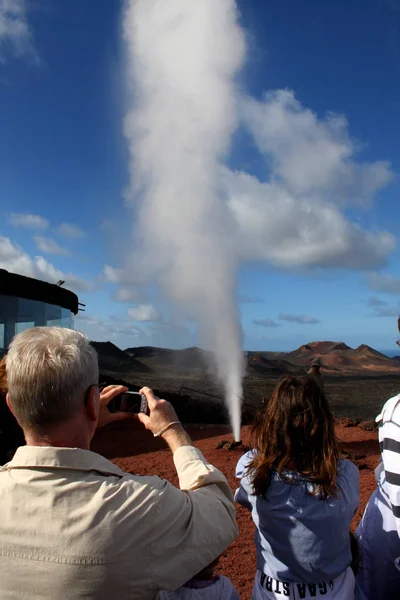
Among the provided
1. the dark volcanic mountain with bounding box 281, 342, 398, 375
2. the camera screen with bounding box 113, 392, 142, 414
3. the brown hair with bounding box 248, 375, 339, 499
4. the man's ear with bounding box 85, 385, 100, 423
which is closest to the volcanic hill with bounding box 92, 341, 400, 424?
the dark volcanic mountain with bounding box 281, 342, 398, 375

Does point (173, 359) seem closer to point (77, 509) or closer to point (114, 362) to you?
point (114, 362)

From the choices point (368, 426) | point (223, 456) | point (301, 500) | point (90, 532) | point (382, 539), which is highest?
point (90, 532)

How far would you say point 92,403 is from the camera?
145cm

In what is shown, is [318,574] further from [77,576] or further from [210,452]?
[210,452]

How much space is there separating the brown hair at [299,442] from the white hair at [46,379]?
1.03 m

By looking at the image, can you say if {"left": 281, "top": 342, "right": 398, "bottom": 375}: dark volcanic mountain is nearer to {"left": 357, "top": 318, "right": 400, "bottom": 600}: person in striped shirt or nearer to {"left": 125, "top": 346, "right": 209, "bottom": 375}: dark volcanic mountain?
{"left": 125, "top": 346, "right": 209, "bottom": 375}: dark volcanic mountain

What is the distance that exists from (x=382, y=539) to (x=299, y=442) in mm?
694

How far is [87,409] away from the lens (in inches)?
57.3

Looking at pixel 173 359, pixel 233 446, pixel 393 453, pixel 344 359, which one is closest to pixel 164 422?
pixel 393 453

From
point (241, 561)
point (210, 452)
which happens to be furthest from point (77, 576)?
point (210, 452)

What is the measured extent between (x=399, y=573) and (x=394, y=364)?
151ft

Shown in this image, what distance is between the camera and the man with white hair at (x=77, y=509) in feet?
4.14

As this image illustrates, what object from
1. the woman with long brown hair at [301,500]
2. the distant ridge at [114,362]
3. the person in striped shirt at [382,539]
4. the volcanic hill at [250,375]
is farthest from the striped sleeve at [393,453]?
the distant ridge at [114,362]

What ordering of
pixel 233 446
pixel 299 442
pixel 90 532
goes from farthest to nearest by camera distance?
pixel 233 446, pixel 299 442, pixel 90 532
